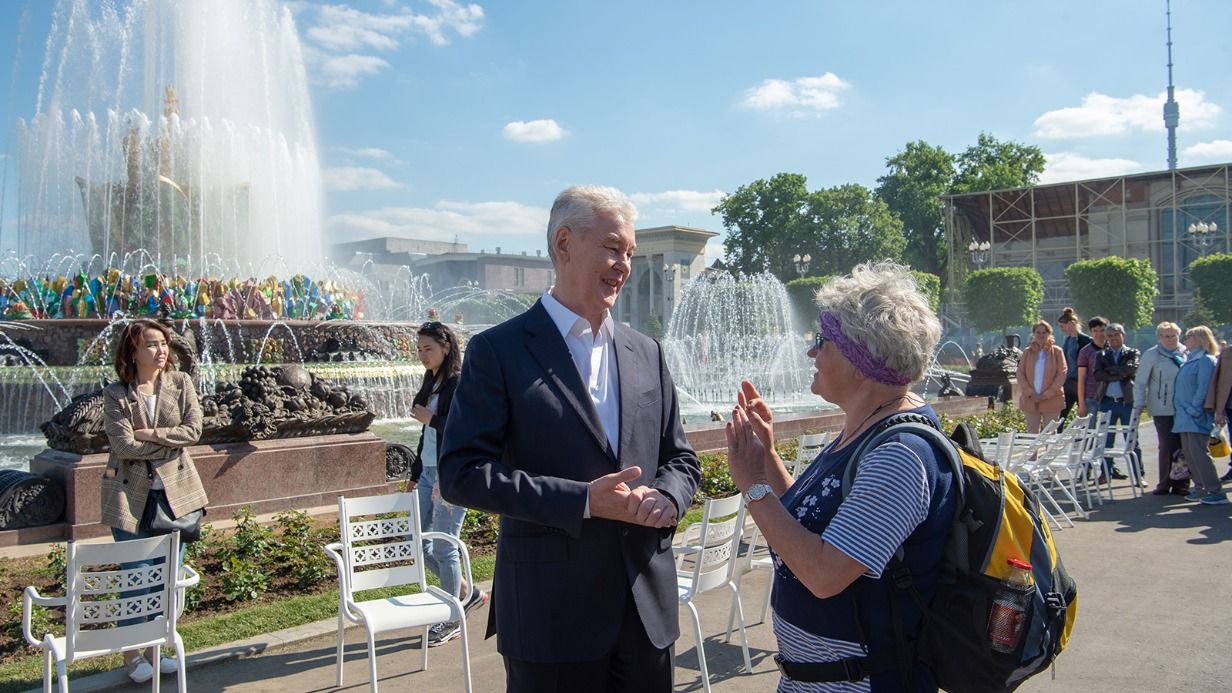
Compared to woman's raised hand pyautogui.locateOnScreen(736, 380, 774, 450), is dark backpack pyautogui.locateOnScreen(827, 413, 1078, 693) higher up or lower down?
lower down

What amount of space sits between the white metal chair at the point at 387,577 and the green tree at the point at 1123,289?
49.3 meters

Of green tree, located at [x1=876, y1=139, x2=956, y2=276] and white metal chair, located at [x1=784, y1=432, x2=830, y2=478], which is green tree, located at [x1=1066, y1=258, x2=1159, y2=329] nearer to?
green tree, located at [x1=876, y1=139, x2=956, y2=276]

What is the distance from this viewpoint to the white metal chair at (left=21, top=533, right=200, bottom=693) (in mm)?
3562

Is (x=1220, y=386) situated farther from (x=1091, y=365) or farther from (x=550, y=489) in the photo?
(x=550, y=489)

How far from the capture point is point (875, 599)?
2191 millimetres

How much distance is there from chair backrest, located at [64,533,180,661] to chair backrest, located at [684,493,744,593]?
7.79ft

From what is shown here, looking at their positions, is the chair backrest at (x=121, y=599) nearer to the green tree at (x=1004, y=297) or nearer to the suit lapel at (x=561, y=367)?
the suit lapel at (x=561, y=367)

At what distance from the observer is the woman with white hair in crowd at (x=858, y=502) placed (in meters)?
2.11

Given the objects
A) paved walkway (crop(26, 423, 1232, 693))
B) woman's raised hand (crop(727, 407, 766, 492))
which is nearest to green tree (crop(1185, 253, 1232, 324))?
paved walkway (crop(26, 423, 1232, 693))

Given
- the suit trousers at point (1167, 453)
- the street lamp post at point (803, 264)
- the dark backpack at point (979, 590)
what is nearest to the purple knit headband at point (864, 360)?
the dark backpack at point (979, 590)

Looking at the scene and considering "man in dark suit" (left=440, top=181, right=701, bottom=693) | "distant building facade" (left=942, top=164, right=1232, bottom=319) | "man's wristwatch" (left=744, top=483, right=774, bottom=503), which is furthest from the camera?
"distant building facade" (left=942, top=164, right=1232, bottom=319)

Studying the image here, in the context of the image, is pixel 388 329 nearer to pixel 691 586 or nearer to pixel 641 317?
pixel 691 586

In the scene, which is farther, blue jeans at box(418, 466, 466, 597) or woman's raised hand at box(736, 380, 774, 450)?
blue jeans at box(418, 466, 466, 597)

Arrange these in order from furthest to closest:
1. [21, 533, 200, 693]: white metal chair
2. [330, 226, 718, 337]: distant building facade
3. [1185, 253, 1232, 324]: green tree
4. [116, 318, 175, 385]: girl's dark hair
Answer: [330, 226, 718, 337]: distant building facade
[1185, 253, 1232, 324]: green tree
[116, 318, 175, 385]: girl's dark hair
[21, 533, 200, 693]: white metal chair
